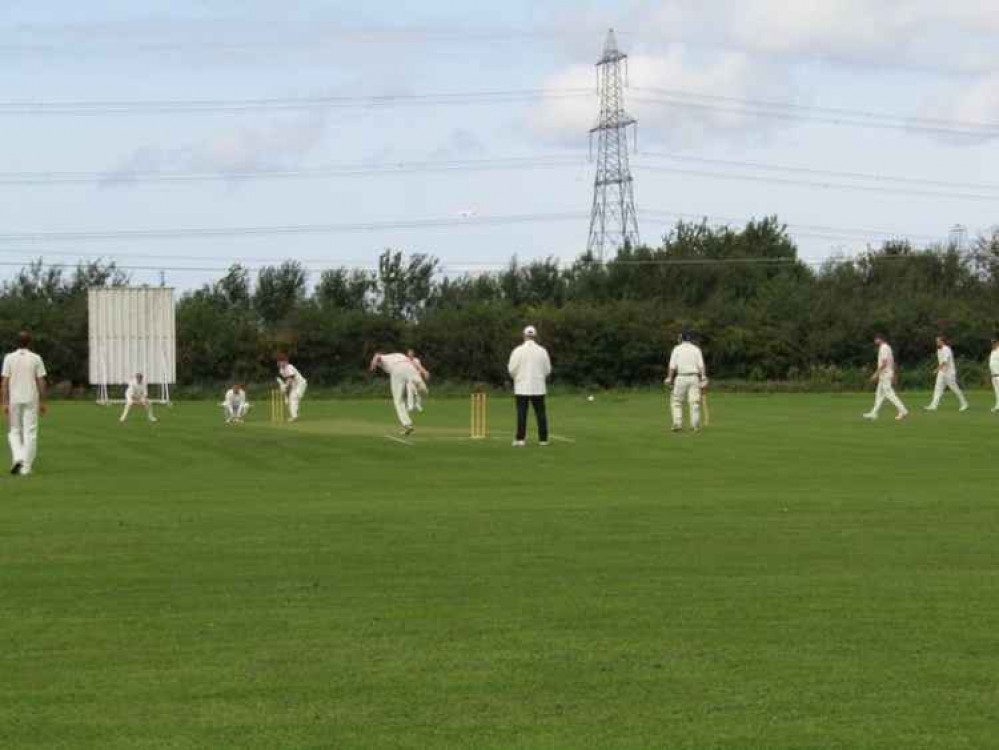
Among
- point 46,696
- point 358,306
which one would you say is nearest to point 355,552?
point 46,696

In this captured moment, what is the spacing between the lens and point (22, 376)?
76.7ft

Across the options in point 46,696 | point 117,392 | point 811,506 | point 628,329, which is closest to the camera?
point 46,696

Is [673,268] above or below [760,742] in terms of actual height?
above

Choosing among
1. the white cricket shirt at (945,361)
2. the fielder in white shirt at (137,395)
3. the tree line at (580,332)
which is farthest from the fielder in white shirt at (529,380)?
the tree line at (580,332)

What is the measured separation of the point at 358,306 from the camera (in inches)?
3479

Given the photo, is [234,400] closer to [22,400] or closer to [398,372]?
[398,372]

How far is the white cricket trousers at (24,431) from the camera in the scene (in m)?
23.2

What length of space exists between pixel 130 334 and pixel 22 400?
39.2 m

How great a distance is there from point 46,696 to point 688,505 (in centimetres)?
1028

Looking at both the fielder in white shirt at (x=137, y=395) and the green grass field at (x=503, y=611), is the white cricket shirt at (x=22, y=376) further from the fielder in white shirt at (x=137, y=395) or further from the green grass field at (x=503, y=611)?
the fielder in white shirt at (x=137, y=395)

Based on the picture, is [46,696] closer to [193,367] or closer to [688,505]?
[688,505]

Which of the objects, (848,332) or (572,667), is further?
(848,332)

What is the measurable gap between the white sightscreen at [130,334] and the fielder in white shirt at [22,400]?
3828 cm

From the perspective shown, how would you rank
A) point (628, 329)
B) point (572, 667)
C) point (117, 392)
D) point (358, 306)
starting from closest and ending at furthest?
1. point (572, 667)
2. point (117, 392)
3. point (628, 329)
4. point (358, 306)
